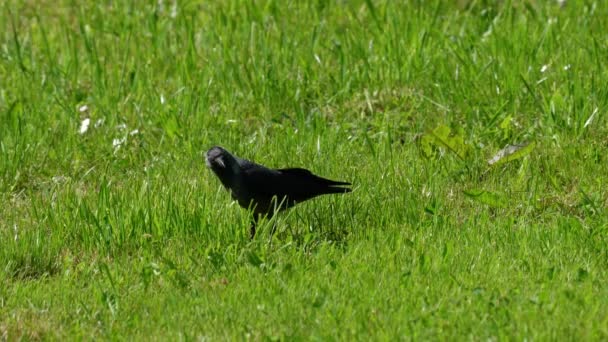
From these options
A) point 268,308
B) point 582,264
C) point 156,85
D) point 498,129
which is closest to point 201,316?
point 268,308

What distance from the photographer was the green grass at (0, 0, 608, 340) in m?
4.79

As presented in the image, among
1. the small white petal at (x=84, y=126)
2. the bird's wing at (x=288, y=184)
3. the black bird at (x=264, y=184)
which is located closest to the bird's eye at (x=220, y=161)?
the black bird at (x=264, y=184)

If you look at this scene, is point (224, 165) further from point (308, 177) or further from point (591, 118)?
point (591, 118)

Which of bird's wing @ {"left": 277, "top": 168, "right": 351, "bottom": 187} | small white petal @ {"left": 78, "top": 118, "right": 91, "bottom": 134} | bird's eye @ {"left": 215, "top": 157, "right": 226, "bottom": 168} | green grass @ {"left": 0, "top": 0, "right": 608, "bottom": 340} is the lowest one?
small white petal @ {"left": 78, "top": 118, "right": 91, "bottom": 134}

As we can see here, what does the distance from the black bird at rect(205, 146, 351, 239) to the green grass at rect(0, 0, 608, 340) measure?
122 millimetres

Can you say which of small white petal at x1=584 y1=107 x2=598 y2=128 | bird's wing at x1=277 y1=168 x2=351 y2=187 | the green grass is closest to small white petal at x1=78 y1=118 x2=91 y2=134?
the green grass

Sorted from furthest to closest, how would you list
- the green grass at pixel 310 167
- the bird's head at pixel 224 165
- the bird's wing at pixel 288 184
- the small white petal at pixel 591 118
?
the small white petal at pixel 591 118
the bird's head at pixel 224 165
the bird's wing at pixel 288 184
the green grass at pixel 310 167

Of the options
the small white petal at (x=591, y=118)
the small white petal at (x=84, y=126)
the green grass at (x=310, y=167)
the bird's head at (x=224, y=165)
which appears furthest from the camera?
the small white petal at (x=84, y=126)

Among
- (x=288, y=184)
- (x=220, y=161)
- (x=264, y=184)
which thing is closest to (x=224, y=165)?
(x=220, y=161)

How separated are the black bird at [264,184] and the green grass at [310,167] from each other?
122 mm

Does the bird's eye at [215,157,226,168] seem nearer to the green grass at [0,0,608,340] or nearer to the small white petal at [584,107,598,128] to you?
the green grass at [0,0,608,340]

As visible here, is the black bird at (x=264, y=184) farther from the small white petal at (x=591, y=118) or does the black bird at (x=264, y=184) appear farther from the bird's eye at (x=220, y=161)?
the small white petal at (x=591, y=118)

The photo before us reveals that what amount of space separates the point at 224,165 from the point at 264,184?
227 millimetres

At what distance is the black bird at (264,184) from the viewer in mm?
5766
